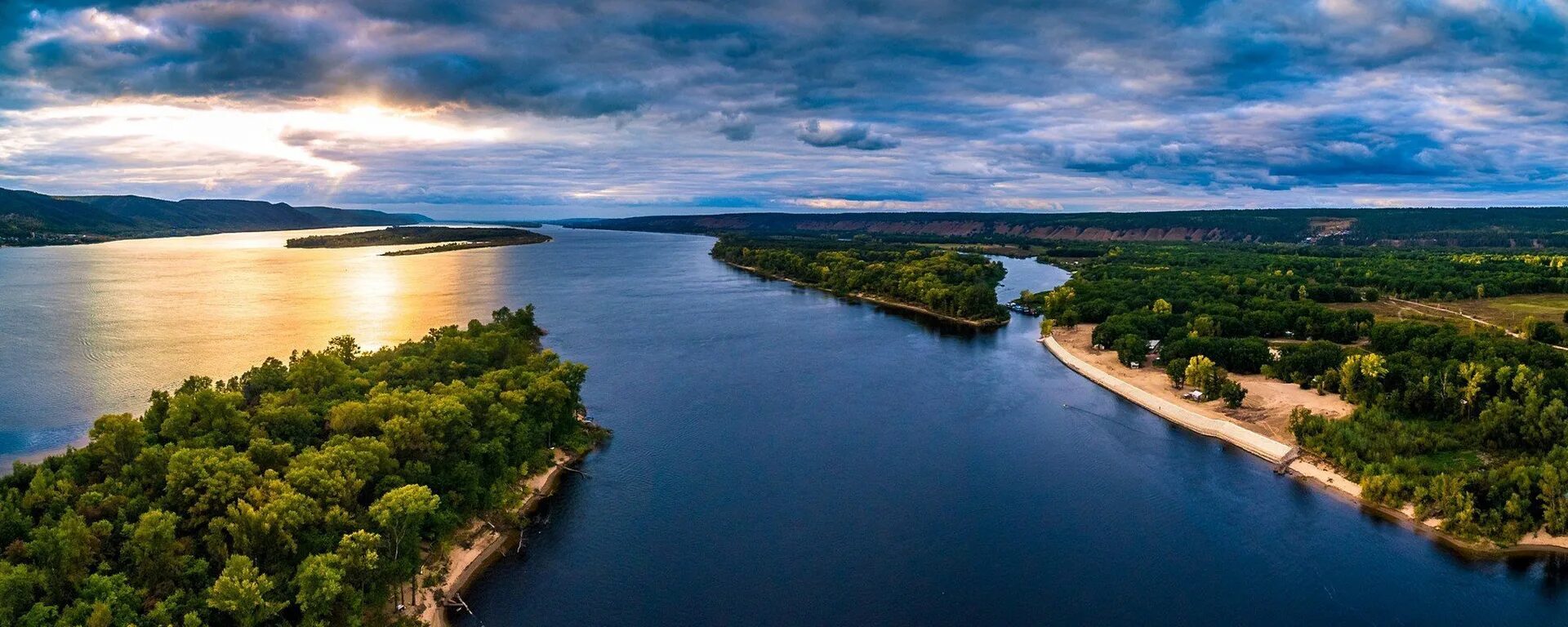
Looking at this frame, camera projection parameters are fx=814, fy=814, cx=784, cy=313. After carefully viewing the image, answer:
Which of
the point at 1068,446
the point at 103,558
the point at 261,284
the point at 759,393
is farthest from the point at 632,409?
the point at 261,284

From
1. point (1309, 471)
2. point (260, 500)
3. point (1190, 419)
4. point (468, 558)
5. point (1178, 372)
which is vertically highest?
point (260, 500)

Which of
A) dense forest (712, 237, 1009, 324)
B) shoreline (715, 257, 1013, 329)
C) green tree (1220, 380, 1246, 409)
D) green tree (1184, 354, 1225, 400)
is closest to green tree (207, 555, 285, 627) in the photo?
green tree (1220, 380, 1246, 409)

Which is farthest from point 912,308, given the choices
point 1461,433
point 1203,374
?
point 1461,433

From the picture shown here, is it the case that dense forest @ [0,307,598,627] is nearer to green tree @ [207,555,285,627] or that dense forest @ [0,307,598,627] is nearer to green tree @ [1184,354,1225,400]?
green tree @ [207,555,285,627]

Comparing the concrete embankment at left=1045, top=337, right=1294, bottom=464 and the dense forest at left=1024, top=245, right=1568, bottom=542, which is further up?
the dense forest at left=1024, top=245, right=1568, bottom=542

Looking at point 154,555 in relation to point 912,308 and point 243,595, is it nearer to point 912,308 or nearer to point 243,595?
point 243,595

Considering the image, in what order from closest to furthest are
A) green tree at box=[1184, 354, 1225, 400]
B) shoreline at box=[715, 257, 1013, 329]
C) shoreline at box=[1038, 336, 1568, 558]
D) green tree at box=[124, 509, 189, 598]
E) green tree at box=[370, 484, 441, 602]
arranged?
green tree at box=[124, 509, 189, 598]
green tree at box=[370, 484, 441, 602]
shoreline at box=[1038, 336, 1568, 558]
green tree at box=[1184, 354, 1225, 400]
shoreline at box=[715, 257, 1013, 329]

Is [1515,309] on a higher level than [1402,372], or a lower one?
lower

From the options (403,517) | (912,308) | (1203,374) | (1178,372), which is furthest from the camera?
(912,308)
